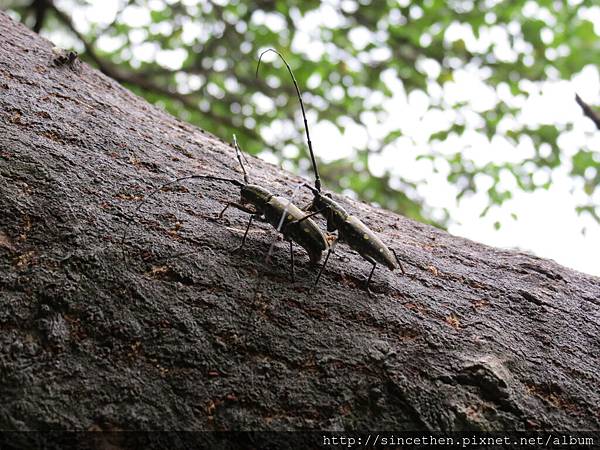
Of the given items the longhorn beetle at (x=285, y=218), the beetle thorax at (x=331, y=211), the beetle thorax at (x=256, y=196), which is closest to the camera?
the longhorn beetle at (x=285, y=218)

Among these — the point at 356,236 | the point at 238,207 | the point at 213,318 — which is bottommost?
the point at 213,318

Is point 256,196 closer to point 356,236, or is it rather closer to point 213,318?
point 356,236

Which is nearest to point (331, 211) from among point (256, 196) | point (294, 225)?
point (294, 225)

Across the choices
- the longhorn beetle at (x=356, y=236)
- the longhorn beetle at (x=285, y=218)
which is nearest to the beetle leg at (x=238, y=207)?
the longhorn beetle at (x=285, y=218)

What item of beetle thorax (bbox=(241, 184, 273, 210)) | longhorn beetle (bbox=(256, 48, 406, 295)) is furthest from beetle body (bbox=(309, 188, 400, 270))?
beetle thorax (bbox=(241, 184, 273, 210))

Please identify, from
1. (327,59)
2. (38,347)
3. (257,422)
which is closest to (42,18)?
(327,59)

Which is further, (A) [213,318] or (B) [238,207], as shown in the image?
(B) [238,207]

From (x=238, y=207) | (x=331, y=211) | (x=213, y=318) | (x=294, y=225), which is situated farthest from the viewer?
(x=331, y=211)

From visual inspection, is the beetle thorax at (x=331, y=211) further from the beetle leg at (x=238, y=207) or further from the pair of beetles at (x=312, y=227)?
the beetle leg at (x=238, y=207)
